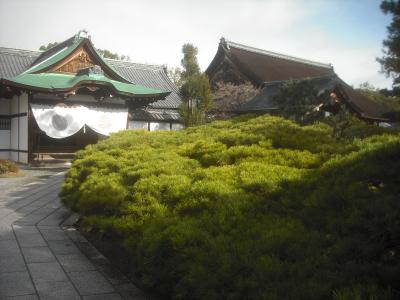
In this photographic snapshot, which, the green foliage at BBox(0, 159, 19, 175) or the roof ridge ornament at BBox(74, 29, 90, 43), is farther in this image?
the roof ridge ornament at BBox(74, 29, 90, 43)

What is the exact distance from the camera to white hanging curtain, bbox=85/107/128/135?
830 inches

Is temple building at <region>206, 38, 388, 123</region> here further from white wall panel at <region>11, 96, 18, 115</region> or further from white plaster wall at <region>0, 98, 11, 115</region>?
white plaster wall at <region>0, 98, 11, 115</region>

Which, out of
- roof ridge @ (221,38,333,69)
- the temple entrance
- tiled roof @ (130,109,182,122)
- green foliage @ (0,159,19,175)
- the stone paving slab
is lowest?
the stone paving slab

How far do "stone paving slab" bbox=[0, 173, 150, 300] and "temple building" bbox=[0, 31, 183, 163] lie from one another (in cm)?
1149

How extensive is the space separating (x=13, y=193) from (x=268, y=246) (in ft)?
32.8

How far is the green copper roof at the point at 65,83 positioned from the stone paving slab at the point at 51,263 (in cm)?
1077

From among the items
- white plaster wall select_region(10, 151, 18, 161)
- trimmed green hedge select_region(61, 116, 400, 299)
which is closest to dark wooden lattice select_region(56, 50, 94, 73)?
white plaster wall select_region(10, 151, 18, 161)

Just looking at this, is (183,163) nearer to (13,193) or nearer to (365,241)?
(365,241)

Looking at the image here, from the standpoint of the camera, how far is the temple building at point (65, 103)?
19375 millimetres

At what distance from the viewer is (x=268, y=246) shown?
3.49m

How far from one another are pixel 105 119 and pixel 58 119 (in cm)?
264

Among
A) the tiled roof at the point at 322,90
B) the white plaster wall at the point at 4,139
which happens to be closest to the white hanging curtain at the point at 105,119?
the white plaster wall at the point at 4,139

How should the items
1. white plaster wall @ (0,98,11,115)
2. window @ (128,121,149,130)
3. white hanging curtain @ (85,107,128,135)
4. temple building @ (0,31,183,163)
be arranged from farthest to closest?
window @ (128,121,149,130) < white plaster wall @ (0,98,11,115) < white hanging curtain @ (85,107,128,135) < temple building @ (0,31,183,163)

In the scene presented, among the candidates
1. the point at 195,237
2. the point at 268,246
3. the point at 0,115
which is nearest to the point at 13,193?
the point at 195,237
